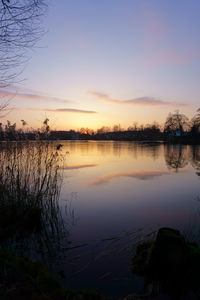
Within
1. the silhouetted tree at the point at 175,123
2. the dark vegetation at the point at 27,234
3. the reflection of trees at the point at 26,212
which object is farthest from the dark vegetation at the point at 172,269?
the silhouetted tree at the point at 175,123

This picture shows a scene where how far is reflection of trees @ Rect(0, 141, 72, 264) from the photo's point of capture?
4996mm

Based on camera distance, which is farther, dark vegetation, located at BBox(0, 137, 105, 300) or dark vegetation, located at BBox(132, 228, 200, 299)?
dark vegetation, located at BBox(132, 228, 200, 299)

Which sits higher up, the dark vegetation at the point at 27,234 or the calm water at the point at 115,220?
the dark vegetation at the point at 27,234

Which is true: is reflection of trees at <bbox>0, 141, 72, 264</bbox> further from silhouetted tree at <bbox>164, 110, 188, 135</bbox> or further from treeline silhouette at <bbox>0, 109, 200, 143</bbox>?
silhouetted tree at <bbox>164, 110, 188, 135</bbox>

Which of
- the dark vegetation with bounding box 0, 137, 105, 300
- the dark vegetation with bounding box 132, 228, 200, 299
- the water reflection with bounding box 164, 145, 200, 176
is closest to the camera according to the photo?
the dark vegetation with bounding box 0, 137, 105, 300

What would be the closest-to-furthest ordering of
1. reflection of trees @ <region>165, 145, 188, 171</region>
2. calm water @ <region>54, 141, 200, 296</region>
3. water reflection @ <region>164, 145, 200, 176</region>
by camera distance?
calm water @ <region>54, 141, 200, 296</region> → water reflection @ <region>164, 145, 200, 176</region> → reflection of trees @ <region>165, 145, 188, 171</region>

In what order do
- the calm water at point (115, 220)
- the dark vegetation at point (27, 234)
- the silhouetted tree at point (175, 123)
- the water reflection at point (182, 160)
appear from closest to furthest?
the dark vegetation at point (27, 234), the calm water at point (115, 220), the water reflection at point (182, 160), the silhouetted tree at point (175, 123)

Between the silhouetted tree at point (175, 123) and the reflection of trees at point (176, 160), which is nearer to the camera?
the reflection of trees at point (176, 160)

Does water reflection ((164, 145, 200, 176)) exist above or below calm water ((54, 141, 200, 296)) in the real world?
above

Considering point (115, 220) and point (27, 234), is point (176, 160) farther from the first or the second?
point (27, 234)

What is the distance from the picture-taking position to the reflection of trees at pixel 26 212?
5.00 meters

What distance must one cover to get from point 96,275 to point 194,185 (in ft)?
30.5

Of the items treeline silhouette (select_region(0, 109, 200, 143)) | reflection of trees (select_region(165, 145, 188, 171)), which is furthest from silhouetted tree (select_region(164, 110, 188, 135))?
reflection of trees (select_region(165, 145, 188, 171))

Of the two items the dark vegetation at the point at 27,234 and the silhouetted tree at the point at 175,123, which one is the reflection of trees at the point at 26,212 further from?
the silhouetted tree at the point at 175,123
